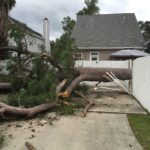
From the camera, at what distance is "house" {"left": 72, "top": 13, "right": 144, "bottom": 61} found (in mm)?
25438

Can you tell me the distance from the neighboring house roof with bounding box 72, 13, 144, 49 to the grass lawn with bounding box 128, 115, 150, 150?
58.9 feet

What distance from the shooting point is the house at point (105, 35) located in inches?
1001

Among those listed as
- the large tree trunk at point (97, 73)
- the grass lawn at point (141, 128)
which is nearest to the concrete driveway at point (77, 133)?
the grass lawn at point (141, 128)

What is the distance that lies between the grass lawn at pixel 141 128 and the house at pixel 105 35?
678 inches

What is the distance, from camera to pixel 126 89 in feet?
40.6

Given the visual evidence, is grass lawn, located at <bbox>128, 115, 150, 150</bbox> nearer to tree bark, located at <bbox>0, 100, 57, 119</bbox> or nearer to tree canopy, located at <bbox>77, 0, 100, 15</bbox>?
tree bark, located at <bbox>0, 100, 57, 119</bbox>

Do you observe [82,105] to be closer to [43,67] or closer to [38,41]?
[43,67]

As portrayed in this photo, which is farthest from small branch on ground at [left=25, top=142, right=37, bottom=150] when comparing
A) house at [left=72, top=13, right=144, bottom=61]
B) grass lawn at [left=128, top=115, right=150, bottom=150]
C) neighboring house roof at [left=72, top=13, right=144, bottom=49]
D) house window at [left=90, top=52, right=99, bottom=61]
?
house window at [left=90, top=52, right=99, bottom=61]

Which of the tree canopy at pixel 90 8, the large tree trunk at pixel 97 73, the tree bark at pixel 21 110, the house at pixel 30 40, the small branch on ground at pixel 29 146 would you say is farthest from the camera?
the tree canopy at pixel 90 8

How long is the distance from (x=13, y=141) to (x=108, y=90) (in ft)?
26.9

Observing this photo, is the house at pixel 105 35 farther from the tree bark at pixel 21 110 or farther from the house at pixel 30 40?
the tree bark at pixel 21 110

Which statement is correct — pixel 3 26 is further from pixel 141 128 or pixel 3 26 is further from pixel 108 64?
pixel 141 128

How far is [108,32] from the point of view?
88.2 feet

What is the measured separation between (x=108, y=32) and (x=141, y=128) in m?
21.0
